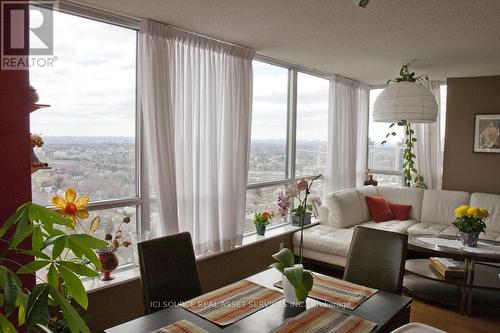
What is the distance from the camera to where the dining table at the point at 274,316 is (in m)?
1.63

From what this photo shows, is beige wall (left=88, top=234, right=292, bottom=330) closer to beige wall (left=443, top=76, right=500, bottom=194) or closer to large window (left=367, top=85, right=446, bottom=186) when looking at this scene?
large window (left=367, top=85, right=446, bottom=186)

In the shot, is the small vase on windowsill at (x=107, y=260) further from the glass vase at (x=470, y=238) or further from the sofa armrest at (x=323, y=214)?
the glass vase at (x=470, y=238)

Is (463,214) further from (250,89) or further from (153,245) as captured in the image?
(153,245)

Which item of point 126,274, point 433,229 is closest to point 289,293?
point 126,274

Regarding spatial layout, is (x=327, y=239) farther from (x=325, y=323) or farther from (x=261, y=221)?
(x=325, y=323)

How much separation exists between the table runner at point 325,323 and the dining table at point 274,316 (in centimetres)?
4

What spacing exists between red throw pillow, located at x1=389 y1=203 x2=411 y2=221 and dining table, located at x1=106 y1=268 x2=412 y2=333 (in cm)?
337

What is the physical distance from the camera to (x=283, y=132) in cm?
478

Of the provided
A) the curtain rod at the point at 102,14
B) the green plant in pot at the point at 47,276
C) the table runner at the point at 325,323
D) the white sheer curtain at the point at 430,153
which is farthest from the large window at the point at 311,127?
the green plant in pot at the point at 47,276

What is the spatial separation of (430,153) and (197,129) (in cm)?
397

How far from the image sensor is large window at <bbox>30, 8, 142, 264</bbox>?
2.61 meters

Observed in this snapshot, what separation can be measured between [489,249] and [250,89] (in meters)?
2.70

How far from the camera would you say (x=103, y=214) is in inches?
115

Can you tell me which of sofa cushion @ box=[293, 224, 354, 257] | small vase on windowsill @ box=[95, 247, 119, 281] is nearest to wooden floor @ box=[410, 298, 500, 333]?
sofa cushion @ box=[293, 224, 354, 257]
